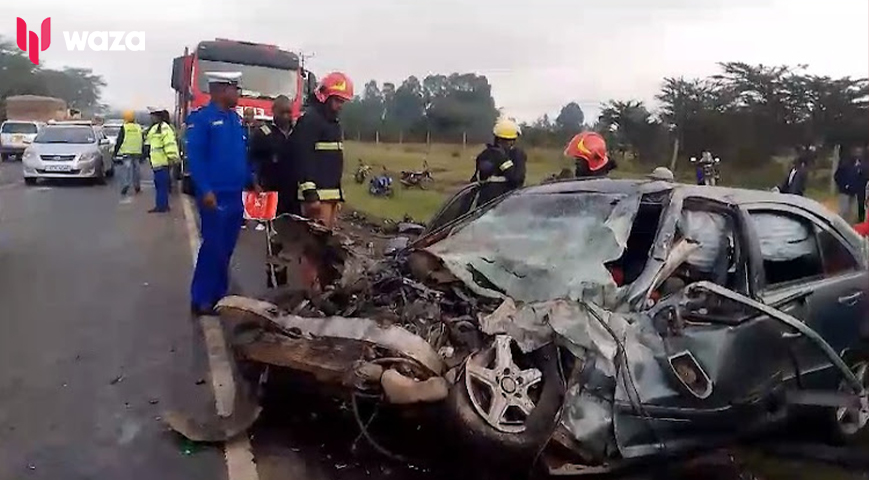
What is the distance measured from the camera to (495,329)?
12.7 feet

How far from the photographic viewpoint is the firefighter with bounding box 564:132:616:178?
288 inches

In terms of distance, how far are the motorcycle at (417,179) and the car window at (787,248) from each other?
50.9 ft

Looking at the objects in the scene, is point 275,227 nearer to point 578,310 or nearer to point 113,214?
point 578,310

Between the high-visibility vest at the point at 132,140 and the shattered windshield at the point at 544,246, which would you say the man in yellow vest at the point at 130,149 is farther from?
the shattered windshield at the point at 544,246

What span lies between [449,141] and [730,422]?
21702 millimetres

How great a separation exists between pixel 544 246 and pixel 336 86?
2.60 metres

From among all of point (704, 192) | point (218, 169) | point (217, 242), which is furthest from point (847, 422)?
point (218, 169)

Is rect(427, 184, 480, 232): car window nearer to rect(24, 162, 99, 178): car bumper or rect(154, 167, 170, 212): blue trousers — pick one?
rect(154, 167, 170, 212): blue trousers

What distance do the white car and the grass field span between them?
11830 mm

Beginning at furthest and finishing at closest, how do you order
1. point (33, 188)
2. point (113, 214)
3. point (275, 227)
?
point (33, 188)
point (113, 214)
point (275, 227)

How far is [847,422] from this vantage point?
521cm

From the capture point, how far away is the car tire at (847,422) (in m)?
5.09

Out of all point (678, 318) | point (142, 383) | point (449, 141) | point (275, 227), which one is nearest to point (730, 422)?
point (678, 318)

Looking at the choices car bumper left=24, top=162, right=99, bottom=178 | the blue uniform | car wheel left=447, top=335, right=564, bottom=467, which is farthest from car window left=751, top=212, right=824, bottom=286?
car bumper left=24, top=162, right=99, bottom=178
